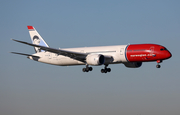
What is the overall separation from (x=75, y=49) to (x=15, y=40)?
16959mm

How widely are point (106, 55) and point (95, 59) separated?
3056mm

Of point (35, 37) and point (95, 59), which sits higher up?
point (35, 37)

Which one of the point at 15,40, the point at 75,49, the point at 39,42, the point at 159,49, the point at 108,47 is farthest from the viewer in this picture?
the point at 39,42

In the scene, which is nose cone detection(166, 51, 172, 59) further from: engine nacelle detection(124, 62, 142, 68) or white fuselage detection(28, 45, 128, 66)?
engine nacelle detection(124, 62, 142, 68)

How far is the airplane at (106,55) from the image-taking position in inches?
2623

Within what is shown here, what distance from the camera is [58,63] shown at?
76.7 metres

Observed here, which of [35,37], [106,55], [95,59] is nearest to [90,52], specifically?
[106,55]

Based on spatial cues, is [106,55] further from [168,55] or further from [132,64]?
[168,55]

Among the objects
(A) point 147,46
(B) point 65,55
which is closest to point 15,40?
→ (B) point 65,55

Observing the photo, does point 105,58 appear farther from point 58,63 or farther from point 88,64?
point 58,63

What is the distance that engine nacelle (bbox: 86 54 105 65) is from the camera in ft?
223

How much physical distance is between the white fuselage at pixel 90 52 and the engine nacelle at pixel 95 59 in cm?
166

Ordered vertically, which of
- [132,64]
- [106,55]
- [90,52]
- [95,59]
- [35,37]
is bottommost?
[132,64]

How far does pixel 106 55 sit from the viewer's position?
70.2m
